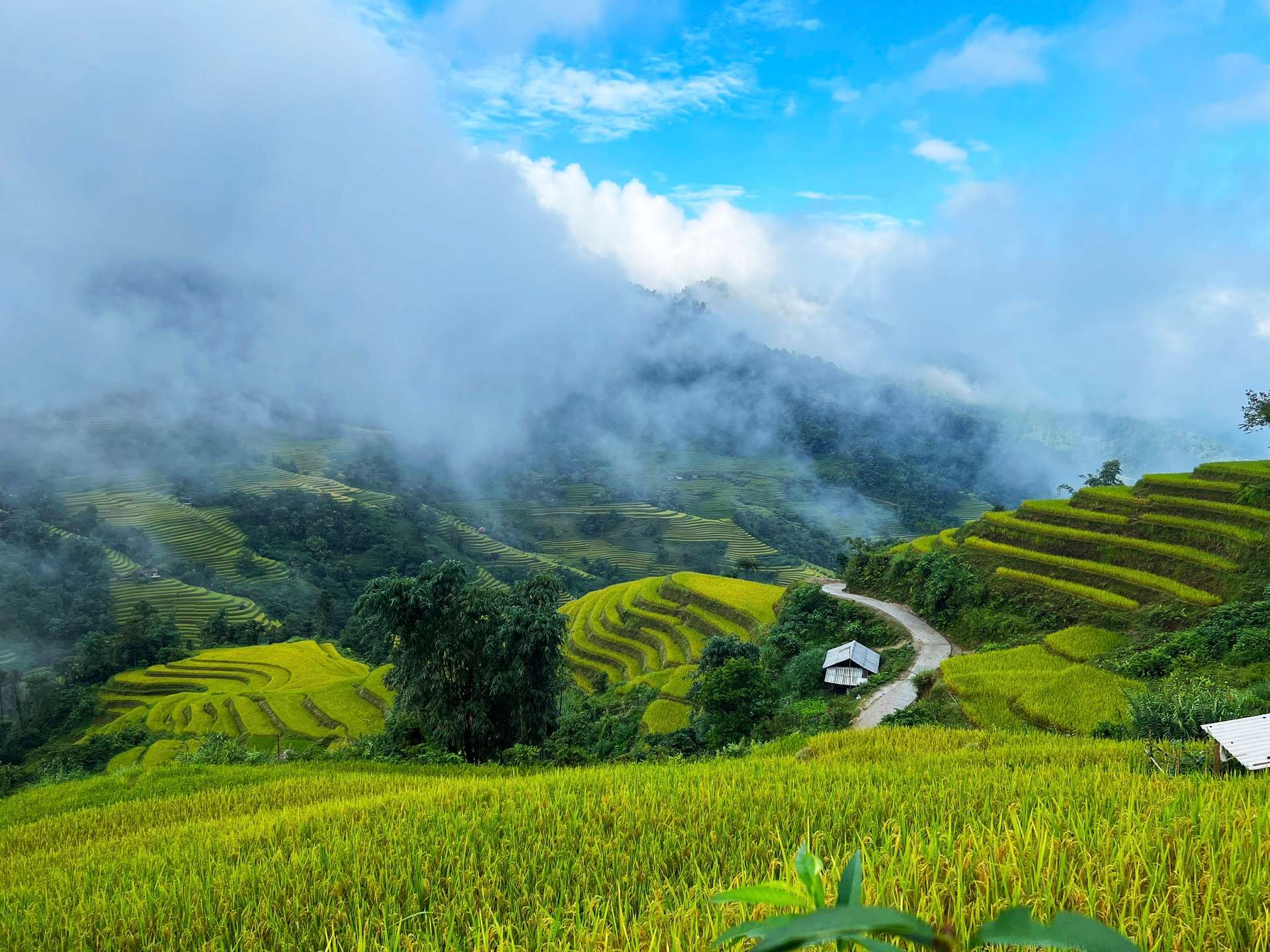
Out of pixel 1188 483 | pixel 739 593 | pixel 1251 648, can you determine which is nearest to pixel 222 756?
pixel 1251 648

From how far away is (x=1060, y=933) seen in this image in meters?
0.55

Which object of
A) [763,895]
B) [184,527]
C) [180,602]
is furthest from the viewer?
[184,527]

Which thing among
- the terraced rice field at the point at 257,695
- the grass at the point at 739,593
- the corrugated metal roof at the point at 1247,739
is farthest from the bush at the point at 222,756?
the grass at the point at 739,593

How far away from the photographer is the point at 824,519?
11619cm

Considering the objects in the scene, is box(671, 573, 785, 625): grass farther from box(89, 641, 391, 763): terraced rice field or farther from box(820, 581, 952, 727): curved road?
box(89, 641, 391, 763): terraced rice field

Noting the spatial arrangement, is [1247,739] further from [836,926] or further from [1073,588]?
[1073,588]

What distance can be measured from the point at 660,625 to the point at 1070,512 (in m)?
21.7

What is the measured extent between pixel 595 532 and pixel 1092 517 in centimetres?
8786

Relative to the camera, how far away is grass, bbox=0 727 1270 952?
214 centimetres

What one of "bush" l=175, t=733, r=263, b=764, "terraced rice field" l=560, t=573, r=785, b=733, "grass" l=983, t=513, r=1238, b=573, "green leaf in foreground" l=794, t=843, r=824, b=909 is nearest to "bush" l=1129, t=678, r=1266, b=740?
"green leaf in foreground" l=794, t=843, r=824, b=909

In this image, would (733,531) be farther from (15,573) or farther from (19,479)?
(19,479)

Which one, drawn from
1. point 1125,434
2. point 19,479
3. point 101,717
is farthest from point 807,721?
point 1125,434

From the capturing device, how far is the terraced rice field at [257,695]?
32938 millimetres

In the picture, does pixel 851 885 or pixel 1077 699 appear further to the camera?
pixel 1077 699
